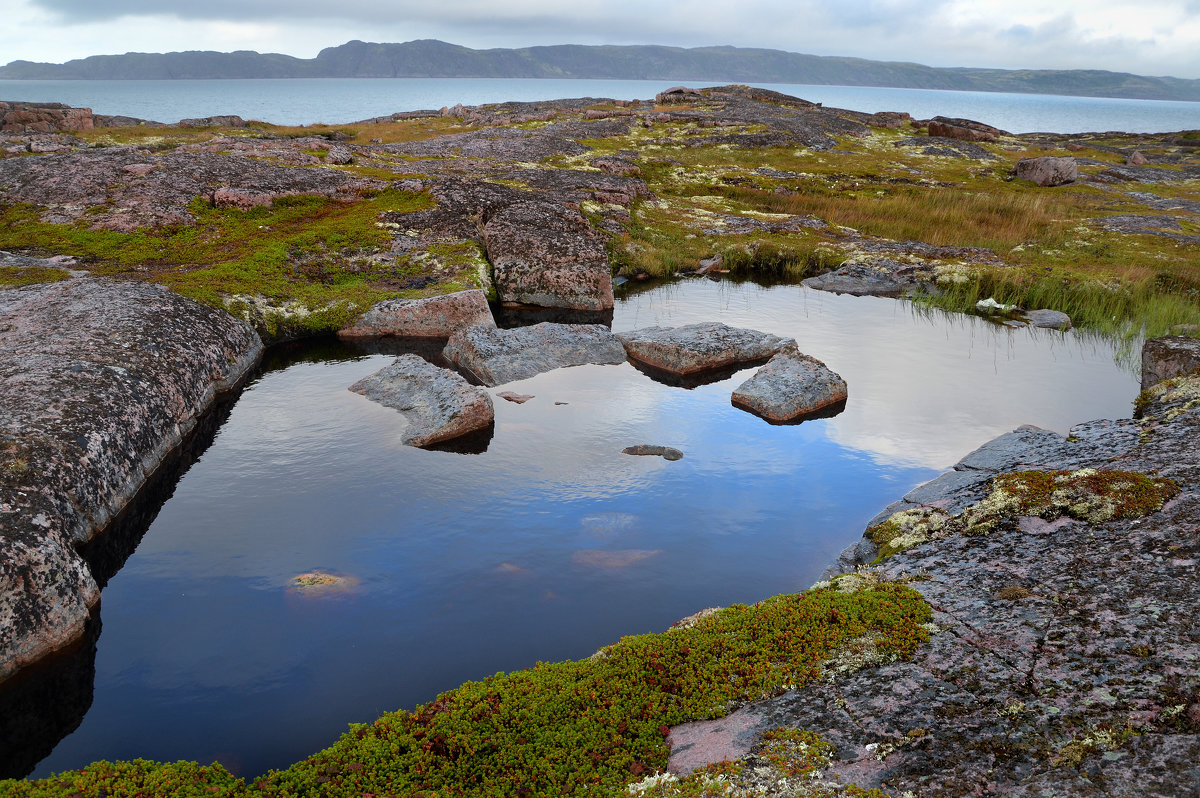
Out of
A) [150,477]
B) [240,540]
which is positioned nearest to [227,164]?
[150,477]

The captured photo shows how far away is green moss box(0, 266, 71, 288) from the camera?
2426 cm

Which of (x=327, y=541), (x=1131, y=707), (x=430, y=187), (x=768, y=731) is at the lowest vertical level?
(x=327, y=541)

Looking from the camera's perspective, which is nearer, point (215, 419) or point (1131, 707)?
point (1131, 707)

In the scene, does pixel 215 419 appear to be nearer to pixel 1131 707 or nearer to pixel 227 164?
pixel 1131 707

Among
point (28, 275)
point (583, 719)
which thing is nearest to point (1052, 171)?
point (583, 719)

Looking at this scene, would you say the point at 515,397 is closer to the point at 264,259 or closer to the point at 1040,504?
the point at 1040,504

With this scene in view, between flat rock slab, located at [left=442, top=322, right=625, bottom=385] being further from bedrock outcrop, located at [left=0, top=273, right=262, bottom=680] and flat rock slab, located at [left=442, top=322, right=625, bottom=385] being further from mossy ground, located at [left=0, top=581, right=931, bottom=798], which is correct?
mossy ground, located at [left=0, top=581, right=931, bottom=798]

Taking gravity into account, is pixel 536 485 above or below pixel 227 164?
below

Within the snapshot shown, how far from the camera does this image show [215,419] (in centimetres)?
2031

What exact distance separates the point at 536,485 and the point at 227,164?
106ft

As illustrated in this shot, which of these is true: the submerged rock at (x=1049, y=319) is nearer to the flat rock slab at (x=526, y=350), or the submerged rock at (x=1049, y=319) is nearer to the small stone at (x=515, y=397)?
the flat rock slab at (x=526, y=350)

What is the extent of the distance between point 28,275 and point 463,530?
2138cm

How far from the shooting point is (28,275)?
2539 cm

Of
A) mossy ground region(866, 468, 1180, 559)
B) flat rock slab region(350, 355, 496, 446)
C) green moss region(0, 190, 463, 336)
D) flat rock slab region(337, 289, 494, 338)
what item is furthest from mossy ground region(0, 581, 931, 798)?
green moss region(0, 190, 463, 336)
